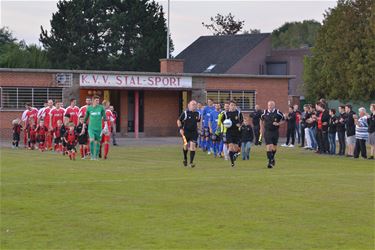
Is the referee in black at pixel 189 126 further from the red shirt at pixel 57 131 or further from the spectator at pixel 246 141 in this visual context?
the red shirt at pixel 57 131

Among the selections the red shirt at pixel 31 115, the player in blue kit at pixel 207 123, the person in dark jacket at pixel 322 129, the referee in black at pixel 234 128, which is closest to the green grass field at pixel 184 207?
the referee in black at pixel 234 128

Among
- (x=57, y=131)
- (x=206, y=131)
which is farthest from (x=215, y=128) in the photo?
(x=57, y=131)

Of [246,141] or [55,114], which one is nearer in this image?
[246,141]

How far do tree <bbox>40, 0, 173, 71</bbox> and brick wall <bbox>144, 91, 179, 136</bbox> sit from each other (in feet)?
79.8

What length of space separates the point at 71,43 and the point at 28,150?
41.7m

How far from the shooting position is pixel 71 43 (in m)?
77.1

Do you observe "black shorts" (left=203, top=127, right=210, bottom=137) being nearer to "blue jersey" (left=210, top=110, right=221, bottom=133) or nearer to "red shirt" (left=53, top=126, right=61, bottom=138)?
"blue jersey" (left=210, top=110, right=221, bottom=133)

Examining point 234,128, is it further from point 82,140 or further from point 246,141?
point 82,140

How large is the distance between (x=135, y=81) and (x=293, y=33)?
8490 cm

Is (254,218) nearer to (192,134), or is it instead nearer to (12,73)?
(192,134)

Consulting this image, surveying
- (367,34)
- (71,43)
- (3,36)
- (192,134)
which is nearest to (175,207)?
(192,134)

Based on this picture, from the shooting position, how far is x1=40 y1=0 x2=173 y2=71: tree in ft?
252

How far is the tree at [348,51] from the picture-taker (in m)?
61.4

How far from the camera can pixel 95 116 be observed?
93.4 feet
